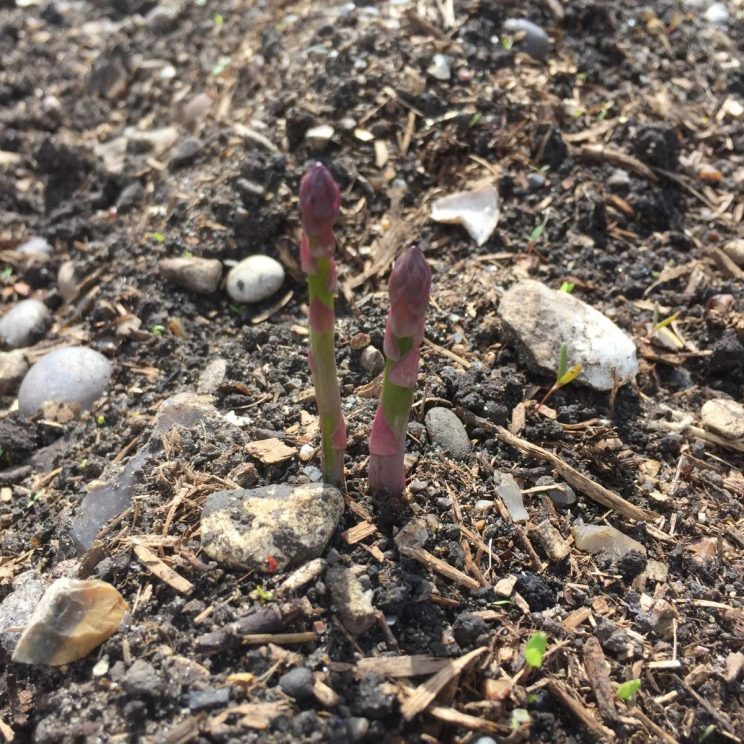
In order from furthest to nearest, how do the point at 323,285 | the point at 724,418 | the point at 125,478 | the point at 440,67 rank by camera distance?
the point at 440,67 → the point at 724,418 → the point at 125,478 → the point at 323,285

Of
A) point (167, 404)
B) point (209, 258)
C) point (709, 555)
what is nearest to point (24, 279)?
point (209, 258)

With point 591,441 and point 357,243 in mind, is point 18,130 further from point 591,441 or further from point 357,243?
point 591,441

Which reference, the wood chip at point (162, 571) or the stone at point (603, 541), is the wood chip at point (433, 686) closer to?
the stone at point (603, 541)

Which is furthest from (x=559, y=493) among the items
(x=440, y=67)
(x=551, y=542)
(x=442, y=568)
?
(x=440, y=67)

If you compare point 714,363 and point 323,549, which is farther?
point 714,363

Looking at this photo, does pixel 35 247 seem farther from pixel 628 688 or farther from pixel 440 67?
pixel 628 688

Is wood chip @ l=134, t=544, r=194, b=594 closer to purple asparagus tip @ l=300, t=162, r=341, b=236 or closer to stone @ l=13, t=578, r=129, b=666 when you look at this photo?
stone @ l=13, t=578, r=129, b=666
